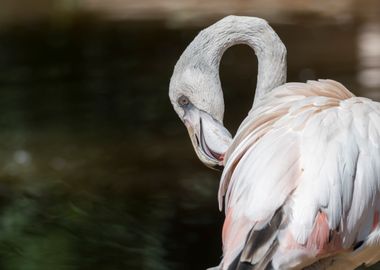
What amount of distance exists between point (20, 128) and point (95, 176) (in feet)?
3.77

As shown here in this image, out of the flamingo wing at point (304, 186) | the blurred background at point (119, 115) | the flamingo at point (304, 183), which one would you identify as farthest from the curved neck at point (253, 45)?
the blurred background at point (119, 115)

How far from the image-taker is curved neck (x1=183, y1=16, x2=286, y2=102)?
12.9ft

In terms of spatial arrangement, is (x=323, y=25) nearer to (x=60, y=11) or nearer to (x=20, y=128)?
(x=60, y=11)

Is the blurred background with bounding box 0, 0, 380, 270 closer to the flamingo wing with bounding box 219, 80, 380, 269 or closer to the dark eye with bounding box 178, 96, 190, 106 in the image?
the dark eye with bounding box 178, 96, 190, 106

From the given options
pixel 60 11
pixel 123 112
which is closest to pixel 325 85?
pixel 123 112

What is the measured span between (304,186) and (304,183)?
0.5 inches

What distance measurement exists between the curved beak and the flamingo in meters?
0.21

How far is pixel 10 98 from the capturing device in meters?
7.61

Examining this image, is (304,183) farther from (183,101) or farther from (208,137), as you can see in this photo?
(183,101)

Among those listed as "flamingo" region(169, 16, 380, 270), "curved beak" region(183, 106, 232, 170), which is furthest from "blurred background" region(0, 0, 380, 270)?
"flamingo" region(169, 16, 380, 270)

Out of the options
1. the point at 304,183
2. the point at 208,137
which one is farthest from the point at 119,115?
the point at 304,183

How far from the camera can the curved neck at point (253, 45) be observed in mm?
3928

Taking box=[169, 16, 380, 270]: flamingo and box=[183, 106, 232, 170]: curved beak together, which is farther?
box=[183, 106, 232, 170]: curved beak

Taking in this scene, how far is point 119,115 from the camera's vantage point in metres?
7.29
